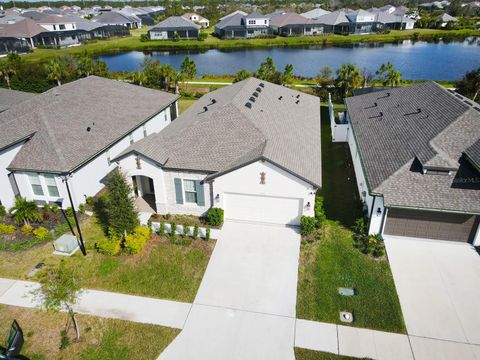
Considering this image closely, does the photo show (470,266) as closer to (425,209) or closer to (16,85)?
(425,209)

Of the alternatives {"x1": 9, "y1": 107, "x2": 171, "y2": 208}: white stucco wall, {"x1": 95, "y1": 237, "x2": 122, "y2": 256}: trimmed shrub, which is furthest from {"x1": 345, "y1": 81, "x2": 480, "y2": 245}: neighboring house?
{"x1": 9, "y1": 107, "x2": 171, "y2": 208}: white stucco wall

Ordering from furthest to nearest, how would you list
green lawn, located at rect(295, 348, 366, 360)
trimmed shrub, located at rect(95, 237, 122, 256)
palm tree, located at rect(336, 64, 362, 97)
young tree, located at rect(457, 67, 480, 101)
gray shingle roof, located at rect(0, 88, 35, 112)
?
palm tree, located at rect(336, 64, 362, 97), young tree, located at rect(457, 67, 480, 101), gray shingle roof, located at rect(0, 88, 35, 112), trimmed shrub, located at rect(95, 237, 122, 256), green lawn, located at rect(295, 348, 366, 360)

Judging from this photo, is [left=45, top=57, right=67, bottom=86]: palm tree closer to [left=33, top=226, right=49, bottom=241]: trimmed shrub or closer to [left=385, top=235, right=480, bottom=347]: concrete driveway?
[left=33, top=226, right=49, bottom=241]: trimmed shrub

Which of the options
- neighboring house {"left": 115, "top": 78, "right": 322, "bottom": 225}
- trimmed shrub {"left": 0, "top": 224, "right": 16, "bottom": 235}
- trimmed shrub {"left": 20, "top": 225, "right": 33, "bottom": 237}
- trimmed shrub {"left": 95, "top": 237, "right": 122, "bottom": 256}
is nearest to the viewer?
trimmed shrub {"left": 95, "top": 237, "right": 122, "bottom": 256}

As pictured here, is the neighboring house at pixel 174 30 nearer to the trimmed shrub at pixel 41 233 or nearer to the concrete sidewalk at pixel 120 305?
the trimmed shrub at pixel 41 233

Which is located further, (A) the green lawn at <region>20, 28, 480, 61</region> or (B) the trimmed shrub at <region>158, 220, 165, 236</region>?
(A) the green lawn at <region>20, 28, 480, 61</region>
